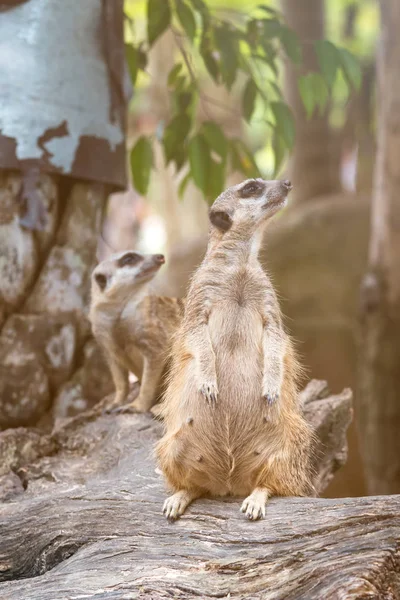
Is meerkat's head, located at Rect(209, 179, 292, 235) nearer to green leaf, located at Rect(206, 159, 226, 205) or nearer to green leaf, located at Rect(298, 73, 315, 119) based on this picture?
A: green leaf, located at Rect(206, 159, 226, 205)

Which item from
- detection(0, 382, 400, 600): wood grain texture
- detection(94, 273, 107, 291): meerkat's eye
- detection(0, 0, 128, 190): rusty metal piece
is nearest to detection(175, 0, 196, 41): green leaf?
detection(0, 0, 128, 190): rusty metal piece

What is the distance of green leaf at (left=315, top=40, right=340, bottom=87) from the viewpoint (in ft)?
8.82

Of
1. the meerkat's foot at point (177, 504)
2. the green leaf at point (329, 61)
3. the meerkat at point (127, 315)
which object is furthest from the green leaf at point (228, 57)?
the meerkat's foot at point (177, 504)

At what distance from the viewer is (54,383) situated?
9.28 feet

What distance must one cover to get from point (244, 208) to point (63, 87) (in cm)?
108

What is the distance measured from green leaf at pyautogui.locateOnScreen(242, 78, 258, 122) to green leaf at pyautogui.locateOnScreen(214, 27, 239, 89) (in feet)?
0.21

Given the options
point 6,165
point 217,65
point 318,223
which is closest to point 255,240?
point 6,165

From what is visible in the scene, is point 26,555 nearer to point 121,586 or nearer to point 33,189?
point 121,586

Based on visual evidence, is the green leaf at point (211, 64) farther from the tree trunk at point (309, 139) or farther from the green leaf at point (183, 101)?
the tree trunk at point (309, 139)

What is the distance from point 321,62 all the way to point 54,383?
1.44 m

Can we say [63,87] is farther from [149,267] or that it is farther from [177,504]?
[177,504]

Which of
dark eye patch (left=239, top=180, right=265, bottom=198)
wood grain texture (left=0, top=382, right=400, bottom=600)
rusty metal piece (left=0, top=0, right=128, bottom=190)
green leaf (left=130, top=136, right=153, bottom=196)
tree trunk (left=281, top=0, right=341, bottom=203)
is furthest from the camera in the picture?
tree trunk (left=281, top=0, right=341, bottom=203)

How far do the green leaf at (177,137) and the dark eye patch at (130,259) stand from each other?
15.4 inches

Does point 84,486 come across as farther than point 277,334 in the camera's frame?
Yes
